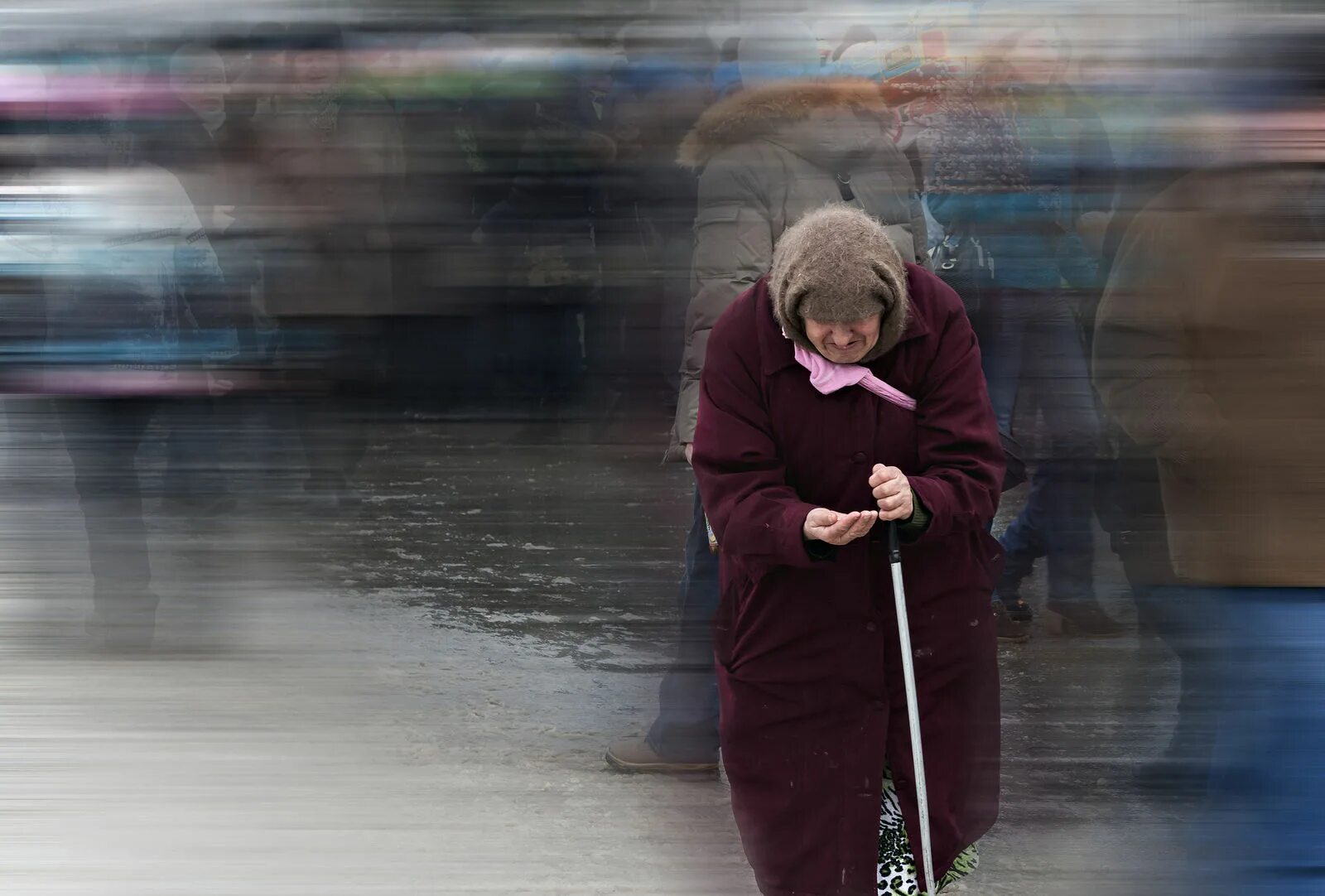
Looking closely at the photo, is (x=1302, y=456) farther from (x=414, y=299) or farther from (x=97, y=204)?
(x=414, y=299)

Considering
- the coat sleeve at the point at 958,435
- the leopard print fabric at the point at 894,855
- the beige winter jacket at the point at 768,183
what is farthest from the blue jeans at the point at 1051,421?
the leopard print fabric at the point at 894,855

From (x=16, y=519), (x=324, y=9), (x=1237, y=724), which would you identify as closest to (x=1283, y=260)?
(x=1237, y=724)

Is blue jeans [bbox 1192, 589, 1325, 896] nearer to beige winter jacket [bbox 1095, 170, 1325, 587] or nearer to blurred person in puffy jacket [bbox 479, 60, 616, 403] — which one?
beige winter jacket [bbox 1095, 170, 1325, 587]

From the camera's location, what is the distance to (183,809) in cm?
446

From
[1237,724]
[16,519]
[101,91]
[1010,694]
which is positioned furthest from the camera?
[16,519]

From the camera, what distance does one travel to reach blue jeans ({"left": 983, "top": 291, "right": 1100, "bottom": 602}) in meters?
5.38

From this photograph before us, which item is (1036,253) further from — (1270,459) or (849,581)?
(1270,459)

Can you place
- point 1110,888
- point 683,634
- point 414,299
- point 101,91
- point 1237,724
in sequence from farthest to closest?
point 414,299, point 101,91, point 683,634, point 1110,888, point 1237,724

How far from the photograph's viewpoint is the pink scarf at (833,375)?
10.6ft

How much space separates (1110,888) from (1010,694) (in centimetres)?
120

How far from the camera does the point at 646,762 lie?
15.0ft

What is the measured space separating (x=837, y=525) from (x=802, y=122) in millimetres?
1497

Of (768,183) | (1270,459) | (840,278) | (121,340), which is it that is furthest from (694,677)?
(121,340)

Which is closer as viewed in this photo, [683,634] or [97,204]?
[683,634]
